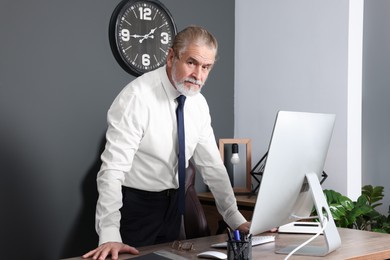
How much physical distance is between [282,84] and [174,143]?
5.25 ft

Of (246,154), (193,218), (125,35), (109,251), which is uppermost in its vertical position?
(125,35)

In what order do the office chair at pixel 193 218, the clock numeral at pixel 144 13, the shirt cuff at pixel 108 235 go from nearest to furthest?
Result: the shirt cuff at pixel 108 235 → the office chair at pixel 193 218 → the clock numeral at pixel 144 13

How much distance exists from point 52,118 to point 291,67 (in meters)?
1.72

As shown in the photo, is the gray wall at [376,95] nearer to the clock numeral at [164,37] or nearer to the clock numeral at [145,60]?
the clock numeral at [164,37]

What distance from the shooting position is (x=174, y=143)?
2.50 meters

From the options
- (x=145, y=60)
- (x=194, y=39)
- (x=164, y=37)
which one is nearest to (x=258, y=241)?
(x=194, y=39)

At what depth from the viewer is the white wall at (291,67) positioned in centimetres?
349

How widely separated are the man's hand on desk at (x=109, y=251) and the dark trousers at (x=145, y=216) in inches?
23.7

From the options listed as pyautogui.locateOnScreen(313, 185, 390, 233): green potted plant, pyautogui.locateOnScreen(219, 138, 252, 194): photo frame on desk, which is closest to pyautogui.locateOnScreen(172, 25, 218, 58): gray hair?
pyautogui.locateOnScreen(313, 185, 390, 233): green potted plant

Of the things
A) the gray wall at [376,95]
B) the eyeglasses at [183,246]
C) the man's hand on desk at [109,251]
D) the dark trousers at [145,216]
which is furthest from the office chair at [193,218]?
the gray wall at [376,95]

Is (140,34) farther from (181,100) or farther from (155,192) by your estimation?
(155,192)

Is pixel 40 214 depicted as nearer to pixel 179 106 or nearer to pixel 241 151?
pixel 179 106

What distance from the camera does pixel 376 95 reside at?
4344mm

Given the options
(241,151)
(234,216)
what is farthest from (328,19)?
(234,216)
